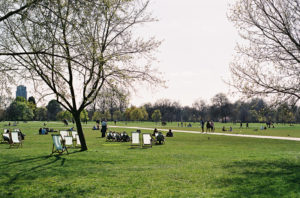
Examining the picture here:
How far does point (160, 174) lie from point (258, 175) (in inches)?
123

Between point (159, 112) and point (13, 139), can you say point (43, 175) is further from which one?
point (159, 112)

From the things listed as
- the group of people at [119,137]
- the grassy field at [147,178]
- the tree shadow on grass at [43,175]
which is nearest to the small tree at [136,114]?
the group of people at [119,137]

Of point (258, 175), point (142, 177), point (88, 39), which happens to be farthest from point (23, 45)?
point (258, 175)

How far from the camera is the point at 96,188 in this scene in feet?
25.4

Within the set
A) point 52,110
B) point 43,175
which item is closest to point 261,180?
point 43,175

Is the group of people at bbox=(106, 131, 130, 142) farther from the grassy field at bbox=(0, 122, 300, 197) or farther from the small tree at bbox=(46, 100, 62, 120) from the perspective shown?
the small tree at bbox=(46, 100, 62, 120)

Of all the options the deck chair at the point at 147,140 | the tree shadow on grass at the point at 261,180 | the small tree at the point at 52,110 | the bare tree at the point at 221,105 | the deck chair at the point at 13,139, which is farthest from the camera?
the small tree at the point at 52,110

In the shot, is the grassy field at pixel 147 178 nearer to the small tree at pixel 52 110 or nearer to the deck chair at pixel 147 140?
the deck chair at pixel 147 140

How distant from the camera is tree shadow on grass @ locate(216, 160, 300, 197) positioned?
7266 millimetres

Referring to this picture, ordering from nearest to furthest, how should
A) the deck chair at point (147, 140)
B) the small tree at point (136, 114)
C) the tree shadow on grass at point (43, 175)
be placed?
the tree shadow on grass at point (43, 175), the deck chair at point (147, 140), the small tree at point (136, 114)

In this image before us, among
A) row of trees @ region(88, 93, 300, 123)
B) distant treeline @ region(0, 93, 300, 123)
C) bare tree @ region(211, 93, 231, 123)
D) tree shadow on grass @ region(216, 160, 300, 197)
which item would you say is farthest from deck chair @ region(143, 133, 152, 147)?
bare tree @ region(211, 93, 231, 123)

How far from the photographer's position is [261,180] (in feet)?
28.3

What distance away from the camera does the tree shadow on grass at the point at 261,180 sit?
7.27 meters

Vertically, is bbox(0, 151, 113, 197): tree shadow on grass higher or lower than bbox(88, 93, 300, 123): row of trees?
lower
